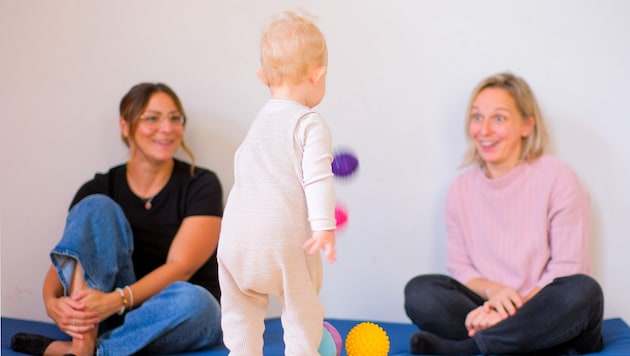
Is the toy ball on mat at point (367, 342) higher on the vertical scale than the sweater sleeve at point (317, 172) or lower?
lower

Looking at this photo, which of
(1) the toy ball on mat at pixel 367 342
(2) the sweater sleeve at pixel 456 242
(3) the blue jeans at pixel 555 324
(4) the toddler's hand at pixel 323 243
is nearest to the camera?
(4) the toddler's hand at pixel 323 243

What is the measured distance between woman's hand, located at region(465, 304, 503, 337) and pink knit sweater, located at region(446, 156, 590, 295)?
21 centimetres

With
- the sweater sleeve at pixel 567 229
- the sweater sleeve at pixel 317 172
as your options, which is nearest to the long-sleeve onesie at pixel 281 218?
the sweater sleeve at pixel 317 172

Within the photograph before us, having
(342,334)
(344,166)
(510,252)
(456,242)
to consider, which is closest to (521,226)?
(510,252)

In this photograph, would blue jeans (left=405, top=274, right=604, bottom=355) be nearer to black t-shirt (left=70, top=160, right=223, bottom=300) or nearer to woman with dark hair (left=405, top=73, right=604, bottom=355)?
woman with dark hair (left=405, top=73, right=604, bottom=355)

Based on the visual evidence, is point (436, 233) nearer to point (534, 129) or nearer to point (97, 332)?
point (534, 129)

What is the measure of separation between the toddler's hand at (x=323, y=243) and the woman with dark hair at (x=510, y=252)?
2.35 feet

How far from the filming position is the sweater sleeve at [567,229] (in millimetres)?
2148

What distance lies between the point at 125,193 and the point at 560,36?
1.33 meters

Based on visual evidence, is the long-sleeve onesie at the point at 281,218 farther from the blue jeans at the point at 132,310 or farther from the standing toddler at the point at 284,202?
the blue jeans at the point at 132,310

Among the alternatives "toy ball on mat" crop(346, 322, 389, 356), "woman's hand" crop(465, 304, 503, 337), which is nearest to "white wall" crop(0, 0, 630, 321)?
"woman's hand" crop(465, 304, 503, 337)

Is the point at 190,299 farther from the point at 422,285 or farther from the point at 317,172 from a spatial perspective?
the point at 317,172

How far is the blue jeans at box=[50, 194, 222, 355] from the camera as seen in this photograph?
1985 millimetres

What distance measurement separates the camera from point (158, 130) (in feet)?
7.63
